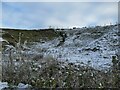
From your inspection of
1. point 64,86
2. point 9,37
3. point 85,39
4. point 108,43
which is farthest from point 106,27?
point 64,86

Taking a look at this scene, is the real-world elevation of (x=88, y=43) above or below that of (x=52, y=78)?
above

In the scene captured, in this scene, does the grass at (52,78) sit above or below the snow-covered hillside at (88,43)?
below

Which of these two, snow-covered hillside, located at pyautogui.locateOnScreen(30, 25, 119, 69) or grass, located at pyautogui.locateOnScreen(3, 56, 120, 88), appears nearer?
grass, located at pyautogui.locateOnScreen(3, 56, 120, 88)

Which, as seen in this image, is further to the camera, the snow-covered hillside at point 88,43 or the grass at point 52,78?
the snow-covered hillside at point 88,43

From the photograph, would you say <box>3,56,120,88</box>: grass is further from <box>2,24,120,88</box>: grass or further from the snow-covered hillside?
the snow-covered hillside

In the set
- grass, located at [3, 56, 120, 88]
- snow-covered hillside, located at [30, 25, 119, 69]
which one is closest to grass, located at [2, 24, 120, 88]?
grass, located at [3, 56, 120, 88]

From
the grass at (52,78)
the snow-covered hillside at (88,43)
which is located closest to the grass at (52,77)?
the grass at (52,78)

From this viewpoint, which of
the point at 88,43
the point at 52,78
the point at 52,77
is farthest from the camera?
the point at 88,43

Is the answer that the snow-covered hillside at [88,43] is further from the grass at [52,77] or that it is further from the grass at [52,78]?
the grass at [52,78]

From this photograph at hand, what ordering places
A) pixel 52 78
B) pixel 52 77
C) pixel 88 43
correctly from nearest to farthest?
pixel 52 78
pixel 52 77
pixel 88 43

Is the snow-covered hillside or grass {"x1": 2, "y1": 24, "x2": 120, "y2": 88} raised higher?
the snow-covered hillside

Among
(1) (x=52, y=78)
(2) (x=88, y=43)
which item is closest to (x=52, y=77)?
(1) (x=52, y=78)

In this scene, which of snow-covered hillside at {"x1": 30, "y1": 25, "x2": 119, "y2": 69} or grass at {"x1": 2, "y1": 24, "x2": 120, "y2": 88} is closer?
grass at {"x1": 2, "y1": 24, "x2": 120, "y2": 88}

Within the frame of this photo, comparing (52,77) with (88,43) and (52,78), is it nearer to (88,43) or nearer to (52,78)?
(52,78)
